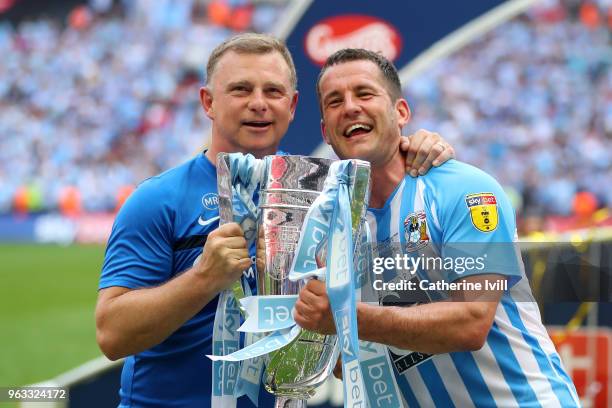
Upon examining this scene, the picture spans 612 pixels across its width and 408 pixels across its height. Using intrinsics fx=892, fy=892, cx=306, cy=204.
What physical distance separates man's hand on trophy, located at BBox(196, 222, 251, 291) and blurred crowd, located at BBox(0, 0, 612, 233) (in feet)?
48.2

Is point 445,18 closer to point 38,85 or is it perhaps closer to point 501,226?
point 501,226

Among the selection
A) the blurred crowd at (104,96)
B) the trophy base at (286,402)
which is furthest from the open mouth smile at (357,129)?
the blurred crowd at (104,96)

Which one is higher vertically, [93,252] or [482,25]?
[93,252]

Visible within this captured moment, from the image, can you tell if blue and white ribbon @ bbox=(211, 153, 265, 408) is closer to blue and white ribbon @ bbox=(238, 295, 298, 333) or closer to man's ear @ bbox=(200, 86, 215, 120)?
blue and white ribbon @ bbox=(238, 295, 298, 333)

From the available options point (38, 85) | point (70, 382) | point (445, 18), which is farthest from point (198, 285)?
point (38, 85)

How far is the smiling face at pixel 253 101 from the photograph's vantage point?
249cm

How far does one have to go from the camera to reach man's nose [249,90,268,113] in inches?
97.0

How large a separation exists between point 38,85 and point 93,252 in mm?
5261

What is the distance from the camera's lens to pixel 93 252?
59.2 ft

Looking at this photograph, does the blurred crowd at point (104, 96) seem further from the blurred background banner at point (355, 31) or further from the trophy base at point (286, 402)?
the trophy base at point (286, 402)

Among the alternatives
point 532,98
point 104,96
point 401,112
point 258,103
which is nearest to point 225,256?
point 258,103

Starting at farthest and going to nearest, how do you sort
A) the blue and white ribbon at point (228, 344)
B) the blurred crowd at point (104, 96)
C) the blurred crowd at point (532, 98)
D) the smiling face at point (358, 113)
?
the blurred crowd at point (104, 96) → the blurred crowd at point (532, 98) → the smiling face at point (358, 113) → the blue and white ribbon at point (228, 344)

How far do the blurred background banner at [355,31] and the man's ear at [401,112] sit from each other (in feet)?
4.28

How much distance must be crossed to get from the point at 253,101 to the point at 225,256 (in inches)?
22.8
